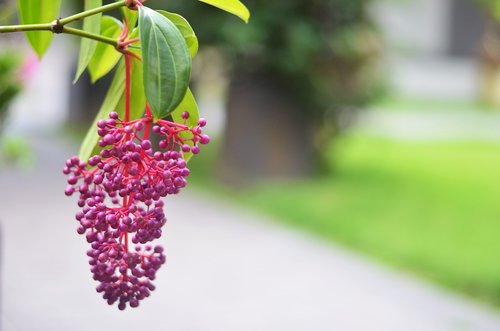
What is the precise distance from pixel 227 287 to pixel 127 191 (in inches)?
164

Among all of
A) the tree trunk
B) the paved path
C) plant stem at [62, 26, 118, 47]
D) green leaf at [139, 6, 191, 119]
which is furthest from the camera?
the tree trunk

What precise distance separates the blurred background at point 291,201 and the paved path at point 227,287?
0.02 m

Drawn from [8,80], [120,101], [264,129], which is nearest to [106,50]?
[120,101]

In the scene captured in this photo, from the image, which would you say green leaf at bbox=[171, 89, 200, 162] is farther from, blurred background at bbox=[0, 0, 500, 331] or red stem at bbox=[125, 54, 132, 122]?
blurred background at bbox=[0, 0, 500, 331]

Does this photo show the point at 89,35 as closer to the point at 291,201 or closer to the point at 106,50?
the point at 106,50

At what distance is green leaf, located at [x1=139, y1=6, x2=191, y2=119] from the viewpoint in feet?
4.44

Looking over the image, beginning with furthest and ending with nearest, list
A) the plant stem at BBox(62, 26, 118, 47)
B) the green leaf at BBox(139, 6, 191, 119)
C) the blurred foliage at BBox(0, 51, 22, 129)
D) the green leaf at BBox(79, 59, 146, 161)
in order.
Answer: the blurred foliage at BBox(0, 51, 22, 129)
the green leaf at BBox(79, 59, 146, 161)
the plant stem at BBox(62, 26, 118, 47)
the green leaf at BBox(139, 6, 191, 119)

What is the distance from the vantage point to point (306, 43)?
775 cm

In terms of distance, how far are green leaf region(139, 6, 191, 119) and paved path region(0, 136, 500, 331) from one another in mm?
3330

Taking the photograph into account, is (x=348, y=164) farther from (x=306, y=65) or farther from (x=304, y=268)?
(x=304, y=268)

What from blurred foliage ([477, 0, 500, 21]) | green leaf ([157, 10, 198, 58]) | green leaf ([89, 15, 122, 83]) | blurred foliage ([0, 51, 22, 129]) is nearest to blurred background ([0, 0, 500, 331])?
blurred foliage ([0, 51, 22, 129])

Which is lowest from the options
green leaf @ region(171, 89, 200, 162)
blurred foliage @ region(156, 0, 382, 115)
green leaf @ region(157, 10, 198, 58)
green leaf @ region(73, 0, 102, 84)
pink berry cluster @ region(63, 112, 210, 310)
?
blurred foliage @ region(156, 0, 382, 115)

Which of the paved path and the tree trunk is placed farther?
the tree trunk

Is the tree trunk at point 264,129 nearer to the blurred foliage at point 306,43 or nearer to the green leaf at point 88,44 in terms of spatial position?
the blurred foliage at point 306,43
